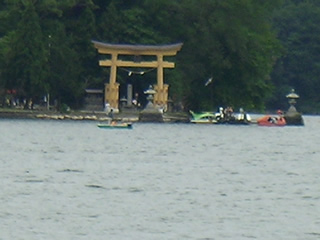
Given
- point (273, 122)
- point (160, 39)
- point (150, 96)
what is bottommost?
point (273, 122)

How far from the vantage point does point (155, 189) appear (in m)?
42.2

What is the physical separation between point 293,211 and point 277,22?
385ft

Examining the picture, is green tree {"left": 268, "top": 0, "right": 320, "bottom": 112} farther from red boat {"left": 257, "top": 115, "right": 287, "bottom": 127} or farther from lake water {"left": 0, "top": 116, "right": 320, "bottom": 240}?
lake water {"left": 0, "top": 116, "right": 320, "bottom": 240}

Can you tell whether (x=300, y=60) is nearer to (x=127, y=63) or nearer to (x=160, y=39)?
(x=160, y=39)

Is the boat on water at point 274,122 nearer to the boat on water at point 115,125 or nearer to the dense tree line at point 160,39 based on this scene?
the dense tree line at point 160,39

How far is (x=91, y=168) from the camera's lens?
49156 millimetres

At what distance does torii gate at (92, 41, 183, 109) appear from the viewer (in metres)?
89.2

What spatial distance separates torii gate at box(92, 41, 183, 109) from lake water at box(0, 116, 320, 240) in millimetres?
19265

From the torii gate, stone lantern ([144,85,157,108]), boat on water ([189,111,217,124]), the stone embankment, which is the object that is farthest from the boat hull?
boat on water ([189,111,217,124])

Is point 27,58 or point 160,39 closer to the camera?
point 27,58

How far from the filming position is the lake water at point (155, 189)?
34.3 metres

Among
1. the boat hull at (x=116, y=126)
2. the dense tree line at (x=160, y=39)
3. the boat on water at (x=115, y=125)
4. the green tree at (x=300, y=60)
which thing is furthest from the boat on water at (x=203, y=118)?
the green tree at (x=300, y=60)

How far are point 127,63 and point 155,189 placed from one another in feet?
159

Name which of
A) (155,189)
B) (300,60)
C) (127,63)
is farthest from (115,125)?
(300,60)
